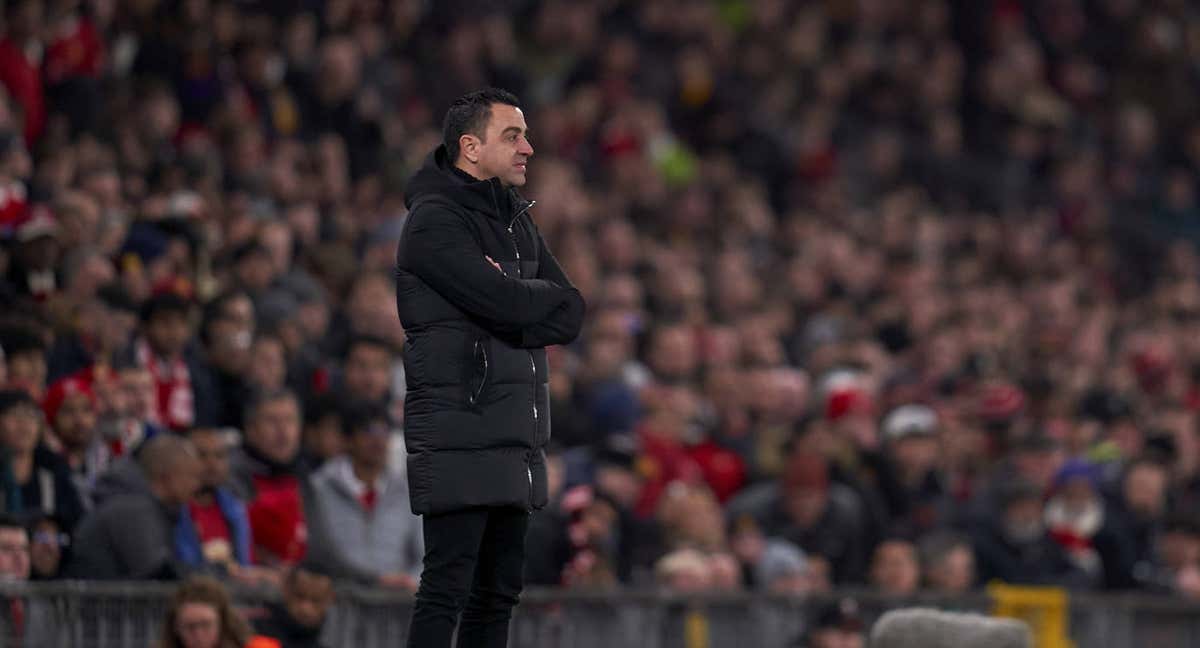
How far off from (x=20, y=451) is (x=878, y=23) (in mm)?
15774

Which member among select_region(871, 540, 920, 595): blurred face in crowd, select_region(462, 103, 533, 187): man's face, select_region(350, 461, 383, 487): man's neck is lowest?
select_region(871, 540, 920, 595): blurred face in crowd

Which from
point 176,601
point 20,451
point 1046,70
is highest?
point 1046,70

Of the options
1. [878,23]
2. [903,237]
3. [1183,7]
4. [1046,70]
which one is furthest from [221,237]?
[1183,7]

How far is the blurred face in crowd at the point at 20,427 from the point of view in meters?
9.75

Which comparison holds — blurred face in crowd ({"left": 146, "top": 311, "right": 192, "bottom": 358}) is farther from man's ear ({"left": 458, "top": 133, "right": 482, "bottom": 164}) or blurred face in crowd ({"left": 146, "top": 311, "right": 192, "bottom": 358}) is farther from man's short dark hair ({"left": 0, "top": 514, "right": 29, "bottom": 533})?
man's ear ({"left": 458, "top": 133, "right": 482, "bottom": 164})

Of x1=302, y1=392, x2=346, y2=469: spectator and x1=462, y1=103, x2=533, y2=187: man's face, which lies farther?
x1=302, y1=392, x2=346, y2=469: spectator

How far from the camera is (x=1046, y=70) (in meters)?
25.7

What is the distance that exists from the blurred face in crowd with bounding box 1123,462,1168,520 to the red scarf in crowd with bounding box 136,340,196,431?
644 cm

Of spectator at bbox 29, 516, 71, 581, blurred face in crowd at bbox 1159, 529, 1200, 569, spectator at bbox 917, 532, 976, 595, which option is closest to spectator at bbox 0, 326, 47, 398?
spectator at bbox 29, 516, 71, 581

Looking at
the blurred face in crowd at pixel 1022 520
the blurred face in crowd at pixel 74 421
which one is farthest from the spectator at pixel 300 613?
the blurred face in crowd at pixel 1022 520

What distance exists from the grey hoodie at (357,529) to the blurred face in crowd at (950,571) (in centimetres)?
330

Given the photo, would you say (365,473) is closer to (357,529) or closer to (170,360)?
(357,529)

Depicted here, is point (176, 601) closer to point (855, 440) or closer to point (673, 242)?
point (855, 440)

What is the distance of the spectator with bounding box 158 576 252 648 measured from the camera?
8906mm
